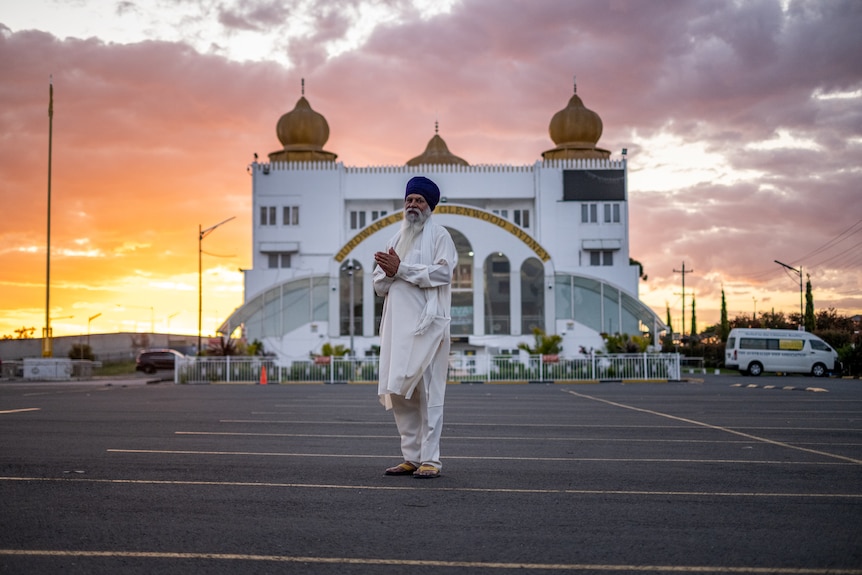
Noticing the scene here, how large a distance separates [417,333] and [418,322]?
120 mm

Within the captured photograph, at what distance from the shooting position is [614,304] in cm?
5338

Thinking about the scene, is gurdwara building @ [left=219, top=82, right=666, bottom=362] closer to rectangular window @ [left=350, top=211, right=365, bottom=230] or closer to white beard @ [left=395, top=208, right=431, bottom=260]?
rectangular window @ [left=350, top=211, right=365, bottom=230]

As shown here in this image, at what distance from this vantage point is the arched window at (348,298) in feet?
175

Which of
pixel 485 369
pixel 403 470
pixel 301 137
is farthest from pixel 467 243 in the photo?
pixel 403 470

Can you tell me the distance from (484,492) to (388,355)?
1.64m

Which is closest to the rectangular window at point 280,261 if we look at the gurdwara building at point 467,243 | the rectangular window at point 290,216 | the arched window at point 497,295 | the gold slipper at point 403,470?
the gurdwara building at point 467,243

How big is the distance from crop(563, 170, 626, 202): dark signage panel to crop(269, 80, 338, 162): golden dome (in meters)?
18.2

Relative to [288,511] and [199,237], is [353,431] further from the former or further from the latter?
[199,237]

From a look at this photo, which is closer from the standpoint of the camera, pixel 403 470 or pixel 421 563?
pixel 421 563

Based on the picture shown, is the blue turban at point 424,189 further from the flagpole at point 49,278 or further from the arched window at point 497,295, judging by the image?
the arched window at point 497,295

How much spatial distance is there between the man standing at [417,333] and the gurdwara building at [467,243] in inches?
1657

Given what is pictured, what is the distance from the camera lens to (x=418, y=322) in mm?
7676

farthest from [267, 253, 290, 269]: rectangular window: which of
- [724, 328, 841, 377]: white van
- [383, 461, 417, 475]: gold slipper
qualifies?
[383, 461, 417, 475]: gold slipper

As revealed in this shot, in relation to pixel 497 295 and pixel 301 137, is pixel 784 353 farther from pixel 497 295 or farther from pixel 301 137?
pixel 301 137
